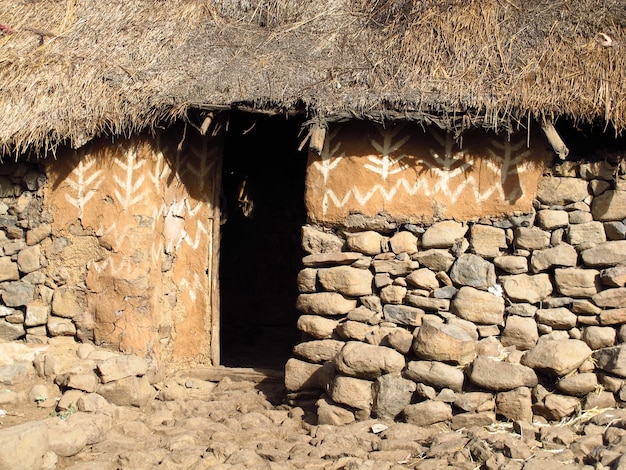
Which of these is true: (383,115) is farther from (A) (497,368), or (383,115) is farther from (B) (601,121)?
(A) (497,368)

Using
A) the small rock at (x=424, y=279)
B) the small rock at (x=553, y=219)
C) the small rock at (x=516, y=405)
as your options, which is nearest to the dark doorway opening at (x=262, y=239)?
the small rock at (x=424, y=279)

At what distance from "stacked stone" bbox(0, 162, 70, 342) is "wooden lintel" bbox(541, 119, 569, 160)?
357 cm

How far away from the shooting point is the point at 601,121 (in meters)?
4.97

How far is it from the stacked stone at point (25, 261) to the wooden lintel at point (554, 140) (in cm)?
357

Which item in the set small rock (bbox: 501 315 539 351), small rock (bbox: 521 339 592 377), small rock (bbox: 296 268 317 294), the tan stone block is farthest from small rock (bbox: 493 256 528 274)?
the tan stone block

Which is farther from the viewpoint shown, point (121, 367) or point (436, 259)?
point (121, 367)

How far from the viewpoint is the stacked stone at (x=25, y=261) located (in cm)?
564

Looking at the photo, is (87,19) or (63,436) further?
(87,19)

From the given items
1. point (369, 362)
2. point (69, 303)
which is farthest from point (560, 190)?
point (69, 303)

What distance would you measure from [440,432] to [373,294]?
3.64ft

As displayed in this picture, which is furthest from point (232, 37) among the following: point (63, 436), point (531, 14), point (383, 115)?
point (63, 436)

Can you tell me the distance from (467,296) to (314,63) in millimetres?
2063

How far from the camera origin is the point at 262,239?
8297 millimetres

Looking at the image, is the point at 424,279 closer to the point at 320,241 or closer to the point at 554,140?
the point at 320,241
